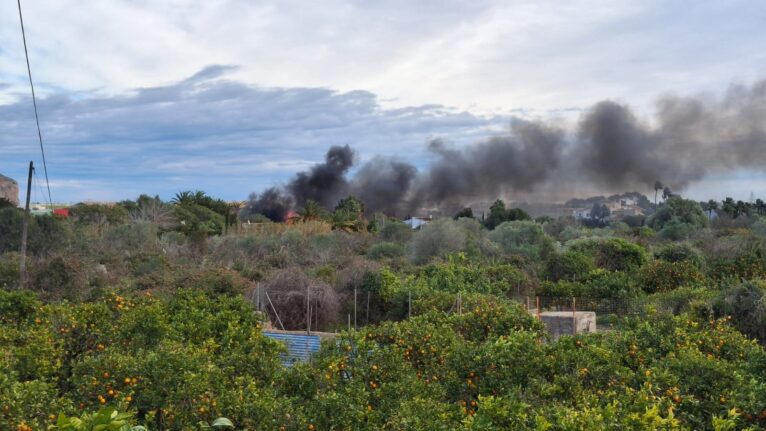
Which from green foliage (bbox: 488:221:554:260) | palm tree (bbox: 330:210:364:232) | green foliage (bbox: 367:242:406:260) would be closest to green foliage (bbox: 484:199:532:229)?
palm tree (bbox: 330:210:364:232)

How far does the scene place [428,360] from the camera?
8445 mm

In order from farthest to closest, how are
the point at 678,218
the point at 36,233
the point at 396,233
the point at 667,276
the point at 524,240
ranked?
the point at 678,218
the point at 396,233
the point at 524,240
the point at 36,233
the point at 667,276

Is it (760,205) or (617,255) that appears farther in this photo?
(760,205)

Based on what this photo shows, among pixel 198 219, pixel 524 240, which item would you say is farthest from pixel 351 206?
pixel 524 240

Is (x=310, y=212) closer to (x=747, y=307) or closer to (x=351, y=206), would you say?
(x=351, y=206)

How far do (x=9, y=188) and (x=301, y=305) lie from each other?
59.5 meters

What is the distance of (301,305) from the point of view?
20.2m

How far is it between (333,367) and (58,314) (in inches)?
214

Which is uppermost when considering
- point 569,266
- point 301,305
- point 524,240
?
point 524,240

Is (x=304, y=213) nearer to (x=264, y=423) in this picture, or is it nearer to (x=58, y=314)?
(x=58, y=314)

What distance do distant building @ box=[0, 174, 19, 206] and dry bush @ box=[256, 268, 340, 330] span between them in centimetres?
5618

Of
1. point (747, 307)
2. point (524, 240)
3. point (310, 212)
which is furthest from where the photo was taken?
point (310, 212)

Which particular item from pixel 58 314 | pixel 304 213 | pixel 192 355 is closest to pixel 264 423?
pixel 192 355

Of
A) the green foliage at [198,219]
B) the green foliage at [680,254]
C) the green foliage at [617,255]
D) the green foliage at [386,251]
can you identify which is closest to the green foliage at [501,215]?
the green foliage at [198,219]
